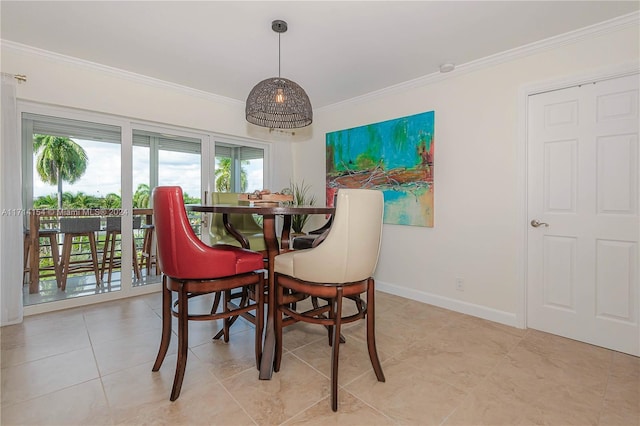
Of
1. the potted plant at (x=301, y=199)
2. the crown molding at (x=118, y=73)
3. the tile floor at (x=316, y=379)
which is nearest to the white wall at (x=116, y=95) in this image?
the crown molding at (x=118, y=73)

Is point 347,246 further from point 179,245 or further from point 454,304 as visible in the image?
point 454,304

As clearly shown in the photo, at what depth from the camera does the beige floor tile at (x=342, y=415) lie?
1.43m

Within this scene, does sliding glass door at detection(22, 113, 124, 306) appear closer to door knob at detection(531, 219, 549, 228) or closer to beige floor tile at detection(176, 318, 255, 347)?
beige floor tile at detection(176, 318, 255, 347)

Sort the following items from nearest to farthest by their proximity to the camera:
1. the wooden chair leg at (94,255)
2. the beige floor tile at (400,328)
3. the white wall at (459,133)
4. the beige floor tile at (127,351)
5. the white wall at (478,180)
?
1. the beige floor tile at (127,351)
2. the beige floor tile at (400,328)
3. the white wall at (478,180)
4. the white wall at (459,133)
5. the wooden chair leg at (94,255)

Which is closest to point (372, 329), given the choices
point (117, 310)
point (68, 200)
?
point (117, 310)

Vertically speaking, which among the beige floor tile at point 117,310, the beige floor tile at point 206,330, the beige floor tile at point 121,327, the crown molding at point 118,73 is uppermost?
the crown molding at point 118,73

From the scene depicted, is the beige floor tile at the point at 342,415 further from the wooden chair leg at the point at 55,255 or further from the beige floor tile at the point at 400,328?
the wooden chair leg at the point at 55,255

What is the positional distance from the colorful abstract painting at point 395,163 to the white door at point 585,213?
3.03ft

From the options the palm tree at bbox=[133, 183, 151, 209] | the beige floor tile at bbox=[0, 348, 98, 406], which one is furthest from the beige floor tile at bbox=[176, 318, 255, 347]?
Answer: the palm tree at bbox=[133, 183, 151, 209]

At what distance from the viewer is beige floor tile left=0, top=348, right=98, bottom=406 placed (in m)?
1.63

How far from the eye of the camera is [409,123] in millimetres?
3275

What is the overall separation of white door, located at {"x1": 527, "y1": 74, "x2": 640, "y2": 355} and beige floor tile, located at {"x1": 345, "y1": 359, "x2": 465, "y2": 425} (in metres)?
1.41

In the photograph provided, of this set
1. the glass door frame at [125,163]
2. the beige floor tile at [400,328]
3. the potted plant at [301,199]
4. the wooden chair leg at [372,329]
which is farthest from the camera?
the potted plant at [301,199]

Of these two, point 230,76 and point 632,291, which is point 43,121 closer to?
point 230,76
